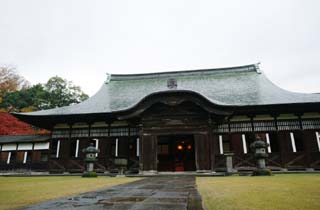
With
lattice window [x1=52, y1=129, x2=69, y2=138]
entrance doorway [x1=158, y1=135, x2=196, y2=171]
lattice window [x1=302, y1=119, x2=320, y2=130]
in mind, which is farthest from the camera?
entrance doorway [x1=158, y1=135, x2=196, y2=171]

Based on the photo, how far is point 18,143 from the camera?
704 inches

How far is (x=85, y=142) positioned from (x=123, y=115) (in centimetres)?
411

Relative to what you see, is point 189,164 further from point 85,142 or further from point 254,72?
point 254,72

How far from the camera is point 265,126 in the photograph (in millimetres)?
14148

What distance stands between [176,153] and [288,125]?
824 centimetres

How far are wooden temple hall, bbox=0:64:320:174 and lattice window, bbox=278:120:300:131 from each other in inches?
2.4

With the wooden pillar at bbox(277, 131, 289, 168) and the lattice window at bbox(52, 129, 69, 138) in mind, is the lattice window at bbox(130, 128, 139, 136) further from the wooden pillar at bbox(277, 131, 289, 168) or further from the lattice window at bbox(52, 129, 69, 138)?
the wooden pillar at bbox(277, 131, 289, 168)

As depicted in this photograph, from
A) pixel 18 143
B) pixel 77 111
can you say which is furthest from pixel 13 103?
pixel 77 111

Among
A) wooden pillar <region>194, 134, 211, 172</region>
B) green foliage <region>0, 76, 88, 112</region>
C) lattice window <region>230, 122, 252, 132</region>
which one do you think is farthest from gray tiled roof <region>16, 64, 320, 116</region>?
green foliage <region>0, 76, 88, 112</region>

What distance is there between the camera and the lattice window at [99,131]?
51.8 feet

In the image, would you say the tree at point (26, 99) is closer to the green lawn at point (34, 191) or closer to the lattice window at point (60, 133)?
the lattice window at point (60, 133)

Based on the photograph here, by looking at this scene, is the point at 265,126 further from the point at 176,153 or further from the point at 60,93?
the point at 60,93

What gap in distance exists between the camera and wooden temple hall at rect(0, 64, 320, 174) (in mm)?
13258

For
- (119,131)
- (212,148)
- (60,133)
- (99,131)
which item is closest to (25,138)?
(60,133)
